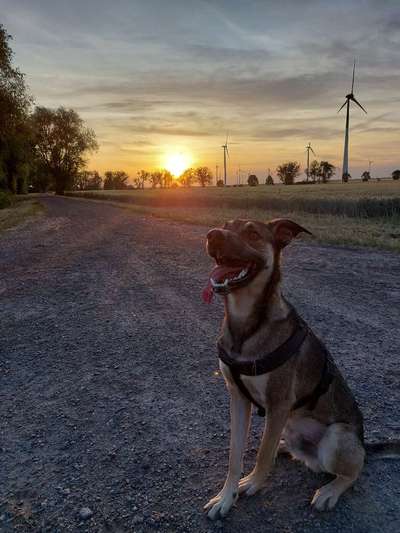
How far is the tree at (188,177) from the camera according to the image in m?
169

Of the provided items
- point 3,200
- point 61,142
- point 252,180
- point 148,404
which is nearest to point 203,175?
point 252,180

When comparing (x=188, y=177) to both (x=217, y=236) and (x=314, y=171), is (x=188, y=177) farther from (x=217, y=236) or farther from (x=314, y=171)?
(x=217, y=236)

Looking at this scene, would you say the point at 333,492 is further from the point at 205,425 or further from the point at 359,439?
the point at 205,425

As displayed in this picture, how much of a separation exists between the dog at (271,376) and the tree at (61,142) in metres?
80.4

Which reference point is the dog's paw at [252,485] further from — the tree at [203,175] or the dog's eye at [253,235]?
the tree at [203,175]

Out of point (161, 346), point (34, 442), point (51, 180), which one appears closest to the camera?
point (34, 442)

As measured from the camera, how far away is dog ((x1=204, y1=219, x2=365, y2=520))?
2953 mm

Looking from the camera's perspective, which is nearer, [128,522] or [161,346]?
[128,522]

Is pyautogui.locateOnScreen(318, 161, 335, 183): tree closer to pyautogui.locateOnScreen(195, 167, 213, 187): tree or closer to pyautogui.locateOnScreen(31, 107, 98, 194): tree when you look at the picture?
pyautogui.locateOnScreen(195, 167, 213, 187): tree

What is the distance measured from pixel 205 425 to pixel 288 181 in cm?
14032

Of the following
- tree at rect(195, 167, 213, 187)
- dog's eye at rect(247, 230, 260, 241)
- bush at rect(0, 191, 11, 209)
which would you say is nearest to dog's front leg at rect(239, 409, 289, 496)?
dog's eye at rect(247, 230, 260, 241)

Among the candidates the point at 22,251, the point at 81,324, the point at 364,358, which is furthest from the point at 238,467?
the point at 22,251

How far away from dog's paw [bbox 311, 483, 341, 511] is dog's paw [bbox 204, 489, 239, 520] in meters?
0.57

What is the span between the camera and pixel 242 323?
10.2 feet
